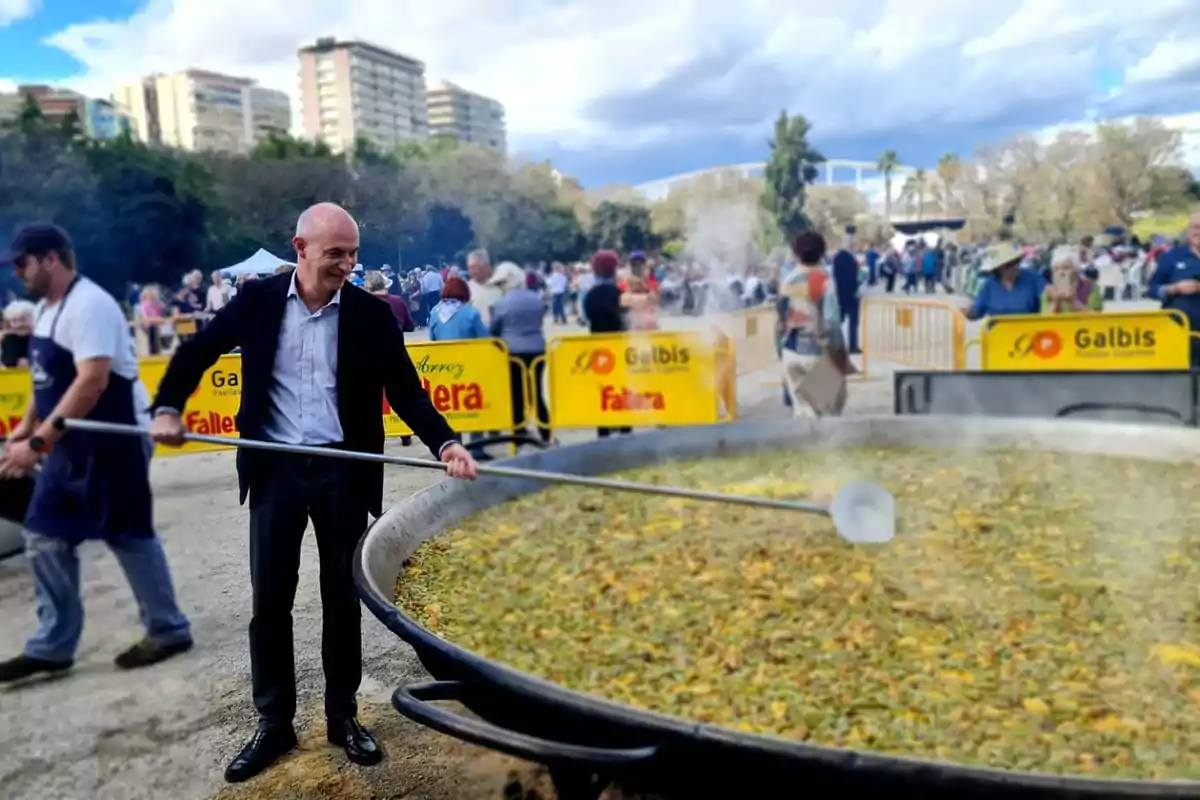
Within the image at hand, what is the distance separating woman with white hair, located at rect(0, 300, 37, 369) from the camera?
10.5 ft

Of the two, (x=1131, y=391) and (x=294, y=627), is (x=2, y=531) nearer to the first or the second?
(x=294, y=627)

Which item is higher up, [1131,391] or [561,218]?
[561,218]

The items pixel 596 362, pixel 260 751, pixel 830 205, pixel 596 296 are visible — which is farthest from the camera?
pixel 596 362

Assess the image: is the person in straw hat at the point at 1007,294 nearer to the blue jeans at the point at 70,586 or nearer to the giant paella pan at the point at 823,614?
the giant paella pan at the point at 823,614

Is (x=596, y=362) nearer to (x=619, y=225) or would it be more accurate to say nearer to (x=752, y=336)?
(x=752, y=336)

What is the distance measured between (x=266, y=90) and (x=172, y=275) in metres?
0.46

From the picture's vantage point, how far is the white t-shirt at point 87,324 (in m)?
2.97

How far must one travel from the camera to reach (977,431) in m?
3.72

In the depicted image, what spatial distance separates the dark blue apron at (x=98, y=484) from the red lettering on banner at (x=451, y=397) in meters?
1.08

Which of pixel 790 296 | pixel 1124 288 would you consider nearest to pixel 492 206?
pixel 790 296

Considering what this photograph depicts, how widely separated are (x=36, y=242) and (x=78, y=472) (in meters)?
1.29

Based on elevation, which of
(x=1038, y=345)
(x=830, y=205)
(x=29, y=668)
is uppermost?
(x=830, y=205)

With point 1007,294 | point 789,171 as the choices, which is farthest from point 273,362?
point 1007,294

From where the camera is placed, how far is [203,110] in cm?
208
